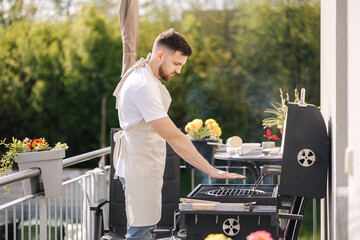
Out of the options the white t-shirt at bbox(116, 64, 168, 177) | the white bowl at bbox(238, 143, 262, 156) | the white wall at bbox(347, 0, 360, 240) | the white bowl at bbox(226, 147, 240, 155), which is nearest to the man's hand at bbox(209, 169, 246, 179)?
the white t-shirt at bbox(116, 64, 168, 177)

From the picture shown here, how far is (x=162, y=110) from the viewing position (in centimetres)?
224

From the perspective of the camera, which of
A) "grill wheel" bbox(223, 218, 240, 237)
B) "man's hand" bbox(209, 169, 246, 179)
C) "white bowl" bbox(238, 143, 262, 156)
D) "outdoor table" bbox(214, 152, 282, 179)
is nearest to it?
"man's hand" bbox(209, 169, 246, 179)

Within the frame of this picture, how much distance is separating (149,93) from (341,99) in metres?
0.78

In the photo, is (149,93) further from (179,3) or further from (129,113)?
(179,3)

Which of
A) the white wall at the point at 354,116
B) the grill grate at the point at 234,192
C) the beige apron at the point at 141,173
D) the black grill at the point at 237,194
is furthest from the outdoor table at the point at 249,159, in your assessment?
the white wall at the point at 354,116

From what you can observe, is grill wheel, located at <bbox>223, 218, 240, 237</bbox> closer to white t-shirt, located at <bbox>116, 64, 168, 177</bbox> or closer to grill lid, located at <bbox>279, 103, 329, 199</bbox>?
grill lid, located at <bbox>279, 103, 329, 199</bbox>

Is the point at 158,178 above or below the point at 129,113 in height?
below

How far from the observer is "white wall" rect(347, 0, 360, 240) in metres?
1.50

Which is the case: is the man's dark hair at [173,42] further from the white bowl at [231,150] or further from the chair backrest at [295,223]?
the white bowl at [231,150]

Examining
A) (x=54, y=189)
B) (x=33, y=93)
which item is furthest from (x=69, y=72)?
(x=54, y=189)

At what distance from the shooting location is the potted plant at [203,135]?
165 inches

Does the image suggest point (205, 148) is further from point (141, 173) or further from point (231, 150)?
point (141, 173)

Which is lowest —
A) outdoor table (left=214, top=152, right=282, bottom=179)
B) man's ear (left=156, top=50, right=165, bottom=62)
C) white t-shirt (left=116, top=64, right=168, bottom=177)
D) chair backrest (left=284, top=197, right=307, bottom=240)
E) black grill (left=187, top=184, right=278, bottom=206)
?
chair backrest (left=284, top=197, right=307, bottom=240)

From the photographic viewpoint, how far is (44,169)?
280 centimetres
